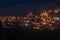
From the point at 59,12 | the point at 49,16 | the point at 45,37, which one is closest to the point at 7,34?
the point at 45,37

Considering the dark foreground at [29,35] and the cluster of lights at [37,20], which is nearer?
the dark foreground at [29,35]

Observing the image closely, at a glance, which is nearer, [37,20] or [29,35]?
[29,35]

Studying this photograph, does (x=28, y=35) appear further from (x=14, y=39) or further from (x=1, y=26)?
(x=1, y=26)

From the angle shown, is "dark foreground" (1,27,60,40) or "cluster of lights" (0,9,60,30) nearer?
"dark foreground" (1,27,60,40)

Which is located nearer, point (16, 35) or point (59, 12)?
point (16, 35)

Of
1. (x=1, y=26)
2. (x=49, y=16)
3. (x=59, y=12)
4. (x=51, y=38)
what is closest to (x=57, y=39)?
(x=51, y=38)

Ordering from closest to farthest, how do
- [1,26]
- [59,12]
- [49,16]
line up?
[1,26]
[49,16]
[59,12]

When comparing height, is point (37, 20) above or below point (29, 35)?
above

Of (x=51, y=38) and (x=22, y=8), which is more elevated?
(x=22, y=8)

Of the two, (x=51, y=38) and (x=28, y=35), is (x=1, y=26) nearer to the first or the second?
(x=28, y=35)

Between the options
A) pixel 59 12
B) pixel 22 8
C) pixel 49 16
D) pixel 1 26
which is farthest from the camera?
pixel 22 8
